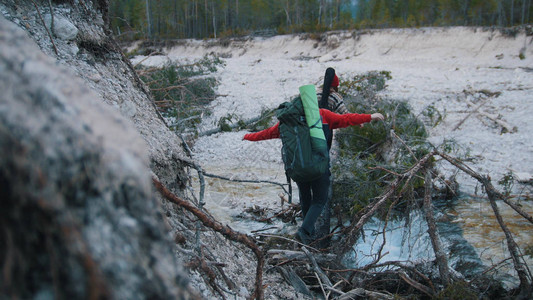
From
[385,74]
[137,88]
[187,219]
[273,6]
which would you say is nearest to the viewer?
[187,219]

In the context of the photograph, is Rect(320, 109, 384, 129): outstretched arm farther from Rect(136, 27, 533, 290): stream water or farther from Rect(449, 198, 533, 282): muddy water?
Rect(449, 198, 533, 282): muddy water

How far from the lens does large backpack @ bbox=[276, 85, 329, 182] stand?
10.6 ft

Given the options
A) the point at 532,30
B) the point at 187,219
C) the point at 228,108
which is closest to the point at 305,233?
the point at 187,219

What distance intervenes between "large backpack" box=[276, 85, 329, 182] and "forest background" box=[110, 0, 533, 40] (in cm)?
2863

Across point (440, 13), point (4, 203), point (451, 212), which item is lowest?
point (451, 212)

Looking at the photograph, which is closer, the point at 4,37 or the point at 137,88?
the point at 4,37

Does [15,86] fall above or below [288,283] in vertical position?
above

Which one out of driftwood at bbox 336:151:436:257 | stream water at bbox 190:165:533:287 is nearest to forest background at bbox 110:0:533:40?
stream water at bbox 190:165:533:287

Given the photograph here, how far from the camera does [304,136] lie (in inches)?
127

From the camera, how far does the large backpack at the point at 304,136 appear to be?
10.6ft

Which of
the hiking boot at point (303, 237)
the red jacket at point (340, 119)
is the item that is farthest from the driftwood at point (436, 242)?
the hiking boot at point (303, 237)

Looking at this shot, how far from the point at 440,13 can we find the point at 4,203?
4415cm

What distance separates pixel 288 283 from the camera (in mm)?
2883

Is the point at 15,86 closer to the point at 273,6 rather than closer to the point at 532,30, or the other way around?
the point at 532,30
